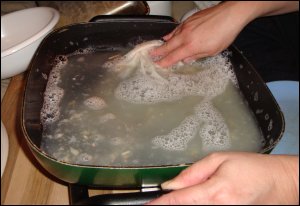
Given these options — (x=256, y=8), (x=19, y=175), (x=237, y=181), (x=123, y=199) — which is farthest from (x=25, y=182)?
(x=256, y=8)

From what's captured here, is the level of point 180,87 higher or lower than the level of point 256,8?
lower

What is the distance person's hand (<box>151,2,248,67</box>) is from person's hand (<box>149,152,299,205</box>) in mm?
309

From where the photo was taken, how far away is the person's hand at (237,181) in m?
0.41

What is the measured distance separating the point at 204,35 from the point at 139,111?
21cm

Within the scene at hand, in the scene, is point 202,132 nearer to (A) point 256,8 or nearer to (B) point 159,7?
(A) point 256,8

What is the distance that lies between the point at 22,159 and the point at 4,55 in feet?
0.68

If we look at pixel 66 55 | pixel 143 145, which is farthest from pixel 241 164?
pixel 66 55

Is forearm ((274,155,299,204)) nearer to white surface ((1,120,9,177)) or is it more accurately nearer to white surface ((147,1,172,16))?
white surface ((1,120,9,177))

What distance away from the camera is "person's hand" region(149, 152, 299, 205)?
406 millimetres

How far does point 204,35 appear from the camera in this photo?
704 mm

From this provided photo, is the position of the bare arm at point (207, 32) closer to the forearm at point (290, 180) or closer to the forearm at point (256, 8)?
the forearm at point (256, 8)

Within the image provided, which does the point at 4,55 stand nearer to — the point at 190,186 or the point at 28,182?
the point at 28,182

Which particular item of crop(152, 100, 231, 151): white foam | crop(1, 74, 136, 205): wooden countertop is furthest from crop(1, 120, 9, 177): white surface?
crop(152, 100, 231, 151): white foam

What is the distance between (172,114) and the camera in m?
0.66
